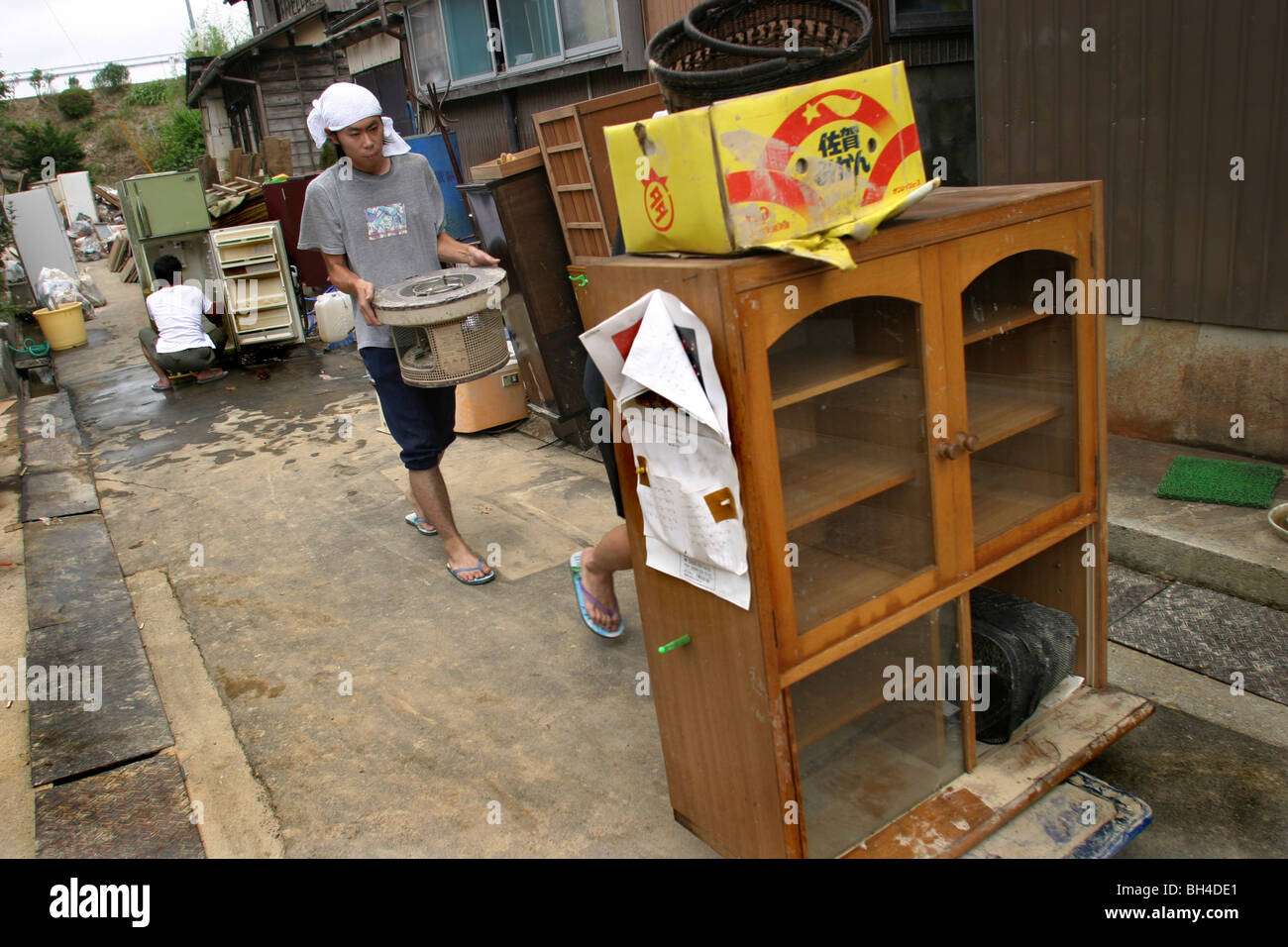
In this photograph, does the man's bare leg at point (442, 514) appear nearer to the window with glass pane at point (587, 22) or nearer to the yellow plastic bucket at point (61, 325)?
the window with glass pane at point (587, 22)

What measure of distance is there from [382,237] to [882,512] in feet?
8.56

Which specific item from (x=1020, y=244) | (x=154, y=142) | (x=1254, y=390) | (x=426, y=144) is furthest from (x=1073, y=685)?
(x=154, y=142)

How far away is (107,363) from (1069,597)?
35.8ft

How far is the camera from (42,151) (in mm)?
27422

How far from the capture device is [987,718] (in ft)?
8.74

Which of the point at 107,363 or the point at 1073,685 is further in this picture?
the point at 107,363

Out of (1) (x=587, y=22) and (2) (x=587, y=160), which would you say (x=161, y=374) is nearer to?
(1) (x=587, y=22)

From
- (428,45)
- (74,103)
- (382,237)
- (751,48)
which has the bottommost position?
(382,237)

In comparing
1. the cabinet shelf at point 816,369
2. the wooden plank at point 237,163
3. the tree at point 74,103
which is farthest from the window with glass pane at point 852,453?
the tree at point 74,103

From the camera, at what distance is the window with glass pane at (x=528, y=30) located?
816 cm

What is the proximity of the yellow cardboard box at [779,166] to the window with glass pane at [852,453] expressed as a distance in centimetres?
23

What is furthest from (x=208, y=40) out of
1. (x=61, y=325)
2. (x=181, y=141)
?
(x=61, y=325)
